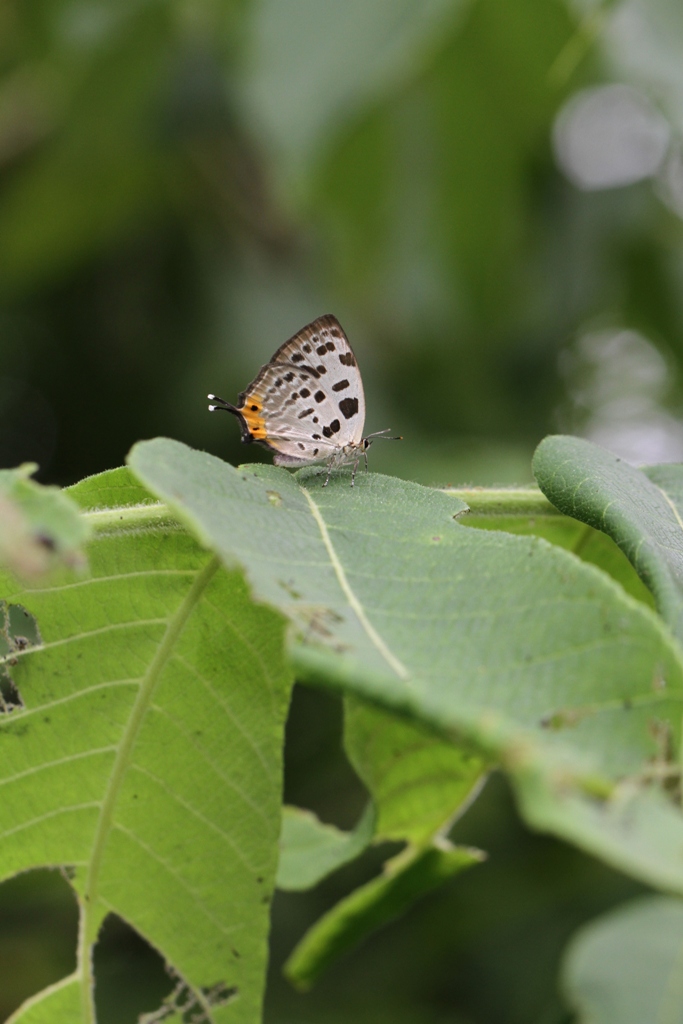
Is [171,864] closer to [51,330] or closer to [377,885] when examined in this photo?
[377,885]

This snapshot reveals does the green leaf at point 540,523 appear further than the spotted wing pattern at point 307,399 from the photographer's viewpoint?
No

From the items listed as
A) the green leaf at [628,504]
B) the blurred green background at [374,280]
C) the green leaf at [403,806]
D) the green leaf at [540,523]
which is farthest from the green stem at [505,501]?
the blurred green background at [374,280]

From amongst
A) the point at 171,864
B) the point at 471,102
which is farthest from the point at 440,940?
the point at 471,102

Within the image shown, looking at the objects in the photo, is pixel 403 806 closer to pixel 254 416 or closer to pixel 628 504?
pixel 628 504

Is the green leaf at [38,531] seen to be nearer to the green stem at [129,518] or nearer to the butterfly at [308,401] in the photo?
the green stem at [129,518]

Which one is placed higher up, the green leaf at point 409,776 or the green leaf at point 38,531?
the green leaf at point 38,531
